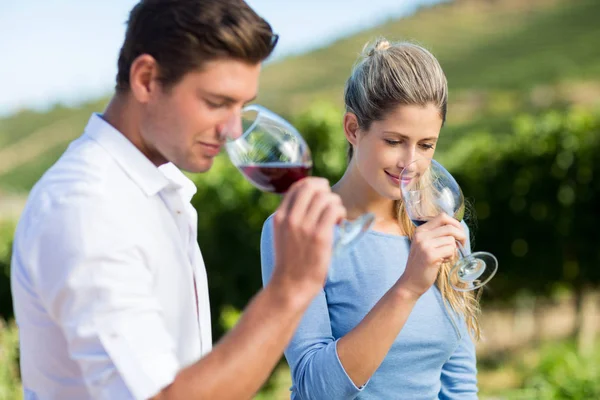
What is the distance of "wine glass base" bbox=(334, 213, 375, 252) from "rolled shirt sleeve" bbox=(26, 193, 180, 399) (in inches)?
16.4

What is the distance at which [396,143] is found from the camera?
103 inches

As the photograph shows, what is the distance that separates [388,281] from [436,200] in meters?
0.34

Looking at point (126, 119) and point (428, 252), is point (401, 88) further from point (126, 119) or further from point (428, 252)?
point (126, 119)

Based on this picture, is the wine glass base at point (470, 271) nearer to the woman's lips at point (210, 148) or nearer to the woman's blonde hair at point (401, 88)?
the woman's blonde hair at point (401, 88)

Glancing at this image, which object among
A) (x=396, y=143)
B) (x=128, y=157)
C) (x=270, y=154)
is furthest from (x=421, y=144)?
(x=128, y=157)

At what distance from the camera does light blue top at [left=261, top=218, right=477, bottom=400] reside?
2.39 metres

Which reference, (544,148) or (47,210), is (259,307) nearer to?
(47,210)

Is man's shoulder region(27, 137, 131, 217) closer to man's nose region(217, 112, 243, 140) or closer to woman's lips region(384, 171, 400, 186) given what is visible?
man's nose region(217, 112, 243, 140)

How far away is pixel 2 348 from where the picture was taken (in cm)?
658

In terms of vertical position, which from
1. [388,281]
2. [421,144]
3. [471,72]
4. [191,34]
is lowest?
[471,72]

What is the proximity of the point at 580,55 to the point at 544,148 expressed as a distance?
25899 mm

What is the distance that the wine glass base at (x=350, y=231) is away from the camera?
1.67 metres

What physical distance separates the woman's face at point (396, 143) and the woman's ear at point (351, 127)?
0.39ft

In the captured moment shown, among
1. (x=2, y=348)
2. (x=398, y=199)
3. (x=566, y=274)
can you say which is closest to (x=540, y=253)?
(x=566, y=274)
